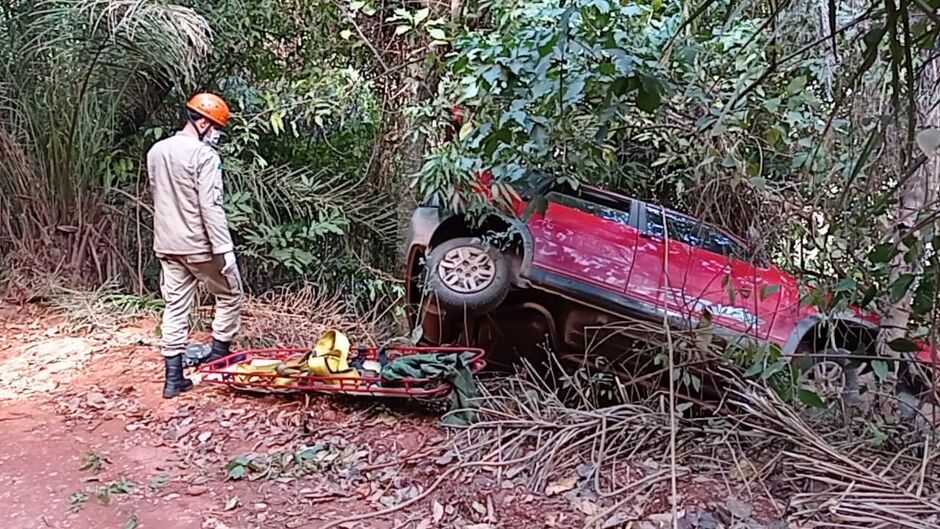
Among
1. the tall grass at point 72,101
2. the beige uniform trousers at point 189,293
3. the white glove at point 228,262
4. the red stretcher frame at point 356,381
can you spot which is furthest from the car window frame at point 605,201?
the tall grass at point 72,101

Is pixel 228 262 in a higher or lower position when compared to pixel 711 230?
lower

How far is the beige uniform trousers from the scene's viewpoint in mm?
4434

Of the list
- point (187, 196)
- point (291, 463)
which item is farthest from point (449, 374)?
point (187, 196)

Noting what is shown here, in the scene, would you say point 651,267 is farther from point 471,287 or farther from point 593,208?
point 471,287

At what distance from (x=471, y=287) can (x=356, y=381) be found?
83cm

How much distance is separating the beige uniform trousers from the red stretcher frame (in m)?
0.27

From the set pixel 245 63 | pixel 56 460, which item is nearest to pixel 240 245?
pixel 245 63

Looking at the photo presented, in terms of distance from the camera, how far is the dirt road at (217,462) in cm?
296

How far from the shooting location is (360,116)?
703 cm

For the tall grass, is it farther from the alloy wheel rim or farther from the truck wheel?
the truck wheel

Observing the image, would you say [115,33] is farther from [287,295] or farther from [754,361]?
[754,361]

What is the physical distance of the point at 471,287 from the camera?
4.20m

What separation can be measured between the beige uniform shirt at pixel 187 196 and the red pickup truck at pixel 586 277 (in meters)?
1.23

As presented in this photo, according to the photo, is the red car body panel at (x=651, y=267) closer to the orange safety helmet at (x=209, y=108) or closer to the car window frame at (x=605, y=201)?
the car window frame at (x=605, y=201)
